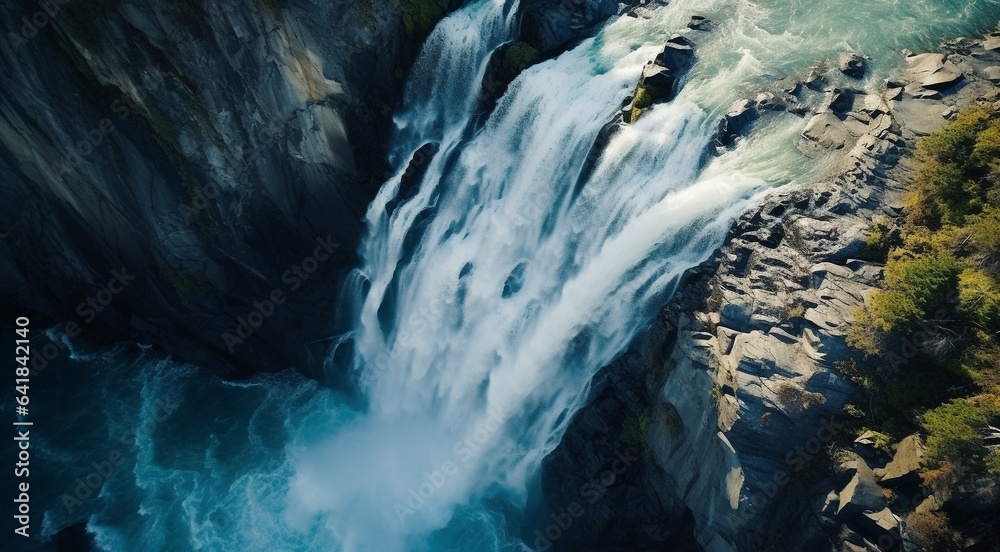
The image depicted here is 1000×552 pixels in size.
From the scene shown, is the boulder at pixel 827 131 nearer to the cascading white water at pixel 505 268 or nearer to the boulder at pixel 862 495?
the cascading white water at pixel 505 268

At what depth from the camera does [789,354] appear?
66.3 feet

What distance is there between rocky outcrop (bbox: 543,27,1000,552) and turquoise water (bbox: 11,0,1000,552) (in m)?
1.26

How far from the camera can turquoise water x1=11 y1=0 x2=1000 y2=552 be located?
26.1 meters

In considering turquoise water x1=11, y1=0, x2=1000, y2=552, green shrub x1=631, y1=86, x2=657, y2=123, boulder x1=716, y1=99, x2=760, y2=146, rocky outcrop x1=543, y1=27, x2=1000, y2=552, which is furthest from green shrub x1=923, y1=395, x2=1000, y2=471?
green shrub x1=631, y1=86, x2=657, y2=123

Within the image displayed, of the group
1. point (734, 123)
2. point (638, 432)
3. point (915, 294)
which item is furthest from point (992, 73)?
point (638, 432)

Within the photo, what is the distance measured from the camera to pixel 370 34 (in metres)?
32.5

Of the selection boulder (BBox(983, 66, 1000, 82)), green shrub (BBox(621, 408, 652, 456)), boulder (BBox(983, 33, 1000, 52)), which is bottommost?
green shrub (BBox(621, 408, 652, 456))

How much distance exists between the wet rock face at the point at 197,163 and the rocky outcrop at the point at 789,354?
1780 centimetres

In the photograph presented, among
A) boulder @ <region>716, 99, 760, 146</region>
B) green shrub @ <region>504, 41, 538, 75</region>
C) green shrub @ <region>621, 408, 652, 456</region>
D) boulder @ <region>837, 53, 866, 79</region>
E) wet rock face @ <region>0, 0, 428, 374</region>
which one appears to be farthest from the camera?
green shrub @ <region>504, 41, 538, 75</region>

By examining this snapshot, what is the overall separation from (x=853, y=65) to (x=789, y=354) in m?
14.2

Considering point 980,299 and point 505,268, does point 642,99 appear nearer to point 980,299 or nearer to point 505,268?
point 505,268

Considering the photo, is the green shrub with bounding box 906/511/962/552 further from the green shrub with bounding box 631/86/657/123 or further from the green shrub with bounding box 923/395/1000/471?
the green shrub with bounding box 631/86/657/123

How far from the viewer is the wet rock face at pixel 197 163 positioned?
26719 mm

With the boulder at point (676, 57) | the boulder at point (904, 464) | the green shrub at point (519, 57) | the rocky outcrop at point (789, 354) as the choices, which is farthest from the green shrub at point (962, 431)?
the green shrub at point (519, 57)
